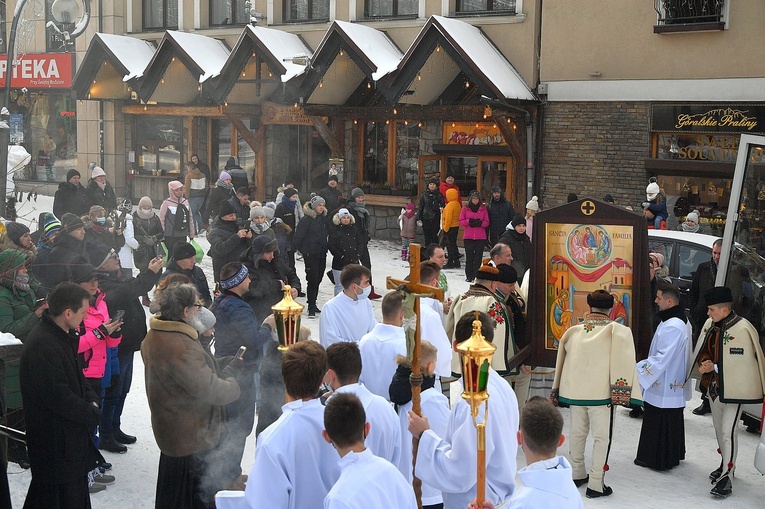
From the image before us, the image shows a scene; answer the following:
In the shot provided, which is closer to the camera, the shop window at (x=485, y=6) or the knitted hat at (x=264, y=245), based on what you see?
the knitted hat at (x=264, y=245)

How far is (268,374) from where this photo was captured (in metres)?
7.76

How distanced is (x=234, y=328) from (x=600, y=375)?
2.93 metres

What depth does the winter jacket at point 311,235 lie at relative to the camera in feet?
45.8

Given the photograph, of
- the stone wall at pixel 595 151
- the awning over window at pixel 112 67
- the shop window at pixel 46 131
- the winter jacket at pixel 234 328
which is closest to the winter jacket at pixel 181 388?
the winter jacket at pixel 234 328

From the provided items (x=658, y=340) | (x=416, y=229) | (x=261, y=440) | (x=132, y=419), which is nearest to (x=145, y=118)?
(x=416, y=229)

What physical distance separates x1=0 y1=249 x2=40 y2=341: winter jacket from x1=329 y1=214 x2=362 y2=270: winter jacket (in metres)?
6.84

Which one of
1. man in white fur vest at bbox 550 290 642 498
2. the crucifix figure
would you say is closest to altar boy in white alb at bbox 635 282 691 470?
man in white fur vest at bbox 550 290 642 498

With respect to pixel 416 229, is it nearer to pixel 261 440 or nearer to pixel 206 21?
pixel 206 21

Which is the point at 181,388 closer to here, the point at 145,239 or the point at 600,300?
the point at 600,300

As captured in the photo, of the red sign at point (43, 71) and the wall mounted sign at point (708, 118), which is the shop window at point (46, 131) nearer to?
the red sign at point (43, 71)

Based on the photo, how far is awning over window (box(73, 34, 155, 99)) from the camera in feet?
80.8

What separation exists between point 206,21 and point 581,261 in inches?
745

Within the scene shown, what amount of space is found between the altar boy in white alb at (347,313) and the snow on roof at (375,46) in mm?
12260

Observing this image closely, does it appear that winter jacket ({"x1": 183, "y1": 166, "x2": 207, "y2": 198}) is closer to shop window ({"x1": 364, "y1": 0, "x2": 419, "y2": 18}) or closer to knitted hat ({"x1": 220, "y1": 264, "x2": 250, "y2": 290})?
shop window ({"x1": 364, "y1": 0, "x2": 419, "y2": 18})
